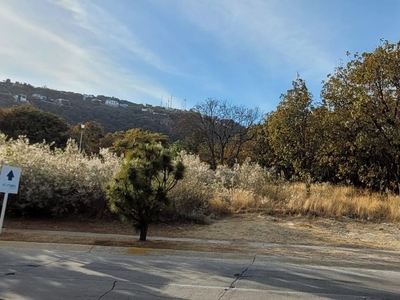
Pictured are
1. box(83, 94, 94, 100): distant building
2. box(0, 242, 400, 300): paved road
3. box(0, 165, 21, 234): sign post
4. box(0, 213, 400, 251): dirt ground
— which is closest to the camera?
box(0, 242, 400, 300): paved road

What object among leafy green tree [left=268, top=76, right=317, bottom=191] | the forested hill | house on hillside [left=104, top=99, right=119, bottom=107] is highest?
house on hillside [left=104, top=99, right=119, bottom=107]

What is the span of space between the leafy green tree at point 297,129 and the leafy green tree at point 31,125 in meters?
40.7

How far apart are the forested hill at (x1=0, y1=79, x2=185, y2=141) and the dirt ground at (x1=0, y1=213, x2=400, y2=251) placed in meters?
58.0

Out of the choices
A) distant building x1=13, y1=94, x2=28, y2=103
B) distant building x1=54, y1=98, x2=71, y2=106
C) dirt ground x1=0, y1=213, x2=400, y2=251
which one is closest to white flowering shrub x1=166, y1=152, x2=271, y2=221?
dirt ground x1=0, y1=213, x2=400, y2=251

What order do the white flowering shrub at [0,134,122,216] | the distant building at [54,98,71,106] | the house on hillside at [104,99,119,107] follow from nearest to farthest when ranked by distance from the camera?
the white flowering shrub at [0,134,122,216]
the distant building at [54,98,71,106]
the house on hillside at [104,99,119,107]

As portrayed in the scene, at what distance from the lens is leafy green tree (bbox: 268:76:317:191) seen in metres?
24.1

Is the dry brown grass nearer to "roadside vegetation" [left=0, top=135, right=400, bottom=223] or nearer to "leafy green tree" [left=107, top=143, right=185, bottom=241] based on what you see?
"roadside vegetation" [left=0, top=135, right=400, bottom=223]

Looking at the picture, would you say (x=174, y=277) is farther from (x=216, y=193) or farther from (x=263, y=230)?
(x=216, y=193)

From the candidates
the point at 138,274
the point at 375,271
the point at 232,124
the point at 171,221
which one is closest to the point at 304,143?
the point at 171,221

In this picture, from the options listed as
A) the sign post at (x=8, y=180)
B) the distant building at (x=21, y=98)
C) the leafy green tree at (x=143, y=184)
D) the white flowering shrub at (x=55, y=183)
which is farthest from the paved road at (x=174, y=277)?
the distant building at (x=21, y=98)

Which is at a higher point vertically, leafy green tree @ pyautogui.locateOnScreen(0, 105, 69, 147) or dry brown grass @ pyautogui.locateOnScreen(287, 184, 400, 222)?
leafy green tree @ pyautogui.locateOnScreen(0, 105, 69, 147)

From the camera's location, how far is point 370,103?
2139 centimetres

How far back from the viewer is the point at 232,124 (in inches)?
1857

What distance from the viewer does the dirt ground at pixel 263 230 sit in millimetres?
13609
